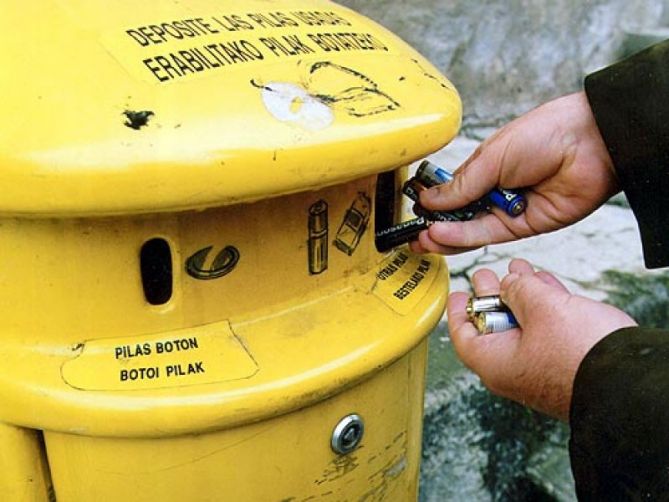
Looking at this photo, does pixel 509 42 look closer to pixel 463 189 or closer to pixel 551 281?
pixel 463 189

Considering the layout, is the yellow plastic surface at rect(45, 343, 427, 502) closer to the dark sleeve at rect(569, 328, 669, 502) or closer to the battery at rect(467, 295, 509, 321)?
the battery at rect(467, 295, 509, 321)

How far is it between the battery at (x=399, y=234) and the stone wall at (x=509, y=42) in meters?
2.18

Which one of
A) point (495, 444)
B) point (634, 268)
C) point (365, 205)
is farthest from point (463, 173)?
point (634, 268)

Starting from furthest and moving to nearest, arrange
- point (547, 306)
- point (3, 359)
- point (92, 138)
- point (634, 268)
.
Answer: point (634, 268) → point (547, 306) → point (3, 359) → point (92, 138)

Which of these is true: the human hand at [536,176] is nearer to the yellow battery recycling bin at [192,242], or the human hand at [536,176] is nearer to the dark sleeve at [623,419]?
the yellow battery recycling bin at [192,242]

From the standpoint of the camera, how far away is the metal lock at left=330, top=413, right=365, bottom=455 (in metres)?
1.16

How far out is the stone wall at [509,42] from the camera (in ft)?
11.4

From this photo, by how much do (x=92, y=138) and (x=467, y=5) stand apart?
2.87m

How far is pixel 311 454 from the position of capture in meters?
1.15

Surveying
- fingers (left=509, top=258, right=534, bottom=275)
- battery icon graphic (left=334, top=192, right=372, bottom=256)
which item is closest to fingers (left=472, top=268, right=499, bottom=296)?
fingers (left=509, top=258, right=534, bottom=275)

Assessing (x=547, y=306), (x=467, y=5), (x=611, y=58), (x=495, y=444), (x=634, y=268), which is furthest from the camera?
(x=611, y=58)

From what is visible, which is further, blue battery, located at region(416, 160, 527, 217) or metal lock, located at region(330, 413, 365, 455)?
blue battery, located at region(416, 160, 527, 217)

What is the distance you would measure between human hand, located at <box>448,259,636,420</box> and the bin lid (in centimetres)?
25

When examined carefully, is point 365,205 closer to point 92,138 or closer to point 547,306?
point 547,306
